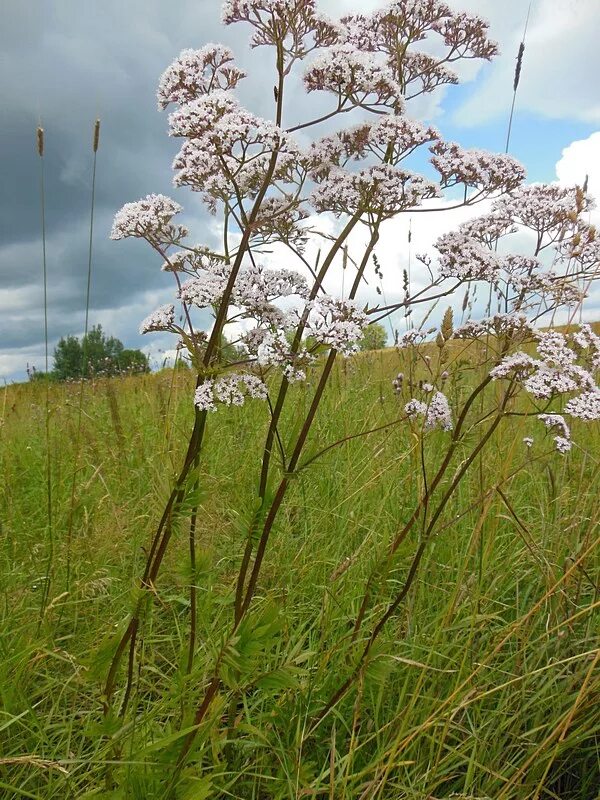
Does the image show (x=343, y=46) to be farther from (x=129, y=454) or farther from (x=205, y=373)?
(x=129, y=454)

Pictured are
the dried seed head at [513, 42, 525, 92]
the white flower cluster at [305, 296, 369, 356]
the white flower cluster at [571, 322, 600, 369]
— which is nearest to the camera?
the white flower cluster at [305, 296, 369, 356]

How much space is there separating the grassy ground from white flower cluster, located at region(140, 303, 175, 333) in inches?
22.0

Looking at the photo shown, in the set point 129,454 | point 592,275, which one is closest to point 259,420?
point 129,454

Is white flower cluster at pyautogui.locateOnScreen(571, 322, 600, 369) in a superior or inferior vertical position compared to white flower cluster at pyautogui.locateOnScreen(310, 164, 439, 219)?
inferior

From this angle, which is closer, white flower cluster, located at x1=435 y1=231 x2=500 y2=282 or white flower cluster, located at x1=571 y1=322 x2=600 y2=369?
white flower cluster, located at x1=435 y1=231 x2=500 y2=282

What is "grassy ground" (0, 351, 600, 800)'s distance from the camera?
2369mm

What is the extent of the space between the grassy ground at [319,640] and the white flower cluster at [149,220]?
0.95 m

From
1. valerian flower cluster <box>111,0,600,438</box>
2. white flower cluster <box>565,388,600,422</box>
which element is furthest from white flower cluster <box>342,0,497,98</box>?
white flower cluster <box>565,388,600,422</box>

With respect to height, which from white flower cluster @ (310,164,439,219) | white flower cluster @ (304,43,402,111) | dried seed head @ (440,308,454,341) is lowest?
dried seed head @ (440,308,454,341)

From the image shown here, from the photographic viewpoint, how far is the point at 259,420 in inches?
244

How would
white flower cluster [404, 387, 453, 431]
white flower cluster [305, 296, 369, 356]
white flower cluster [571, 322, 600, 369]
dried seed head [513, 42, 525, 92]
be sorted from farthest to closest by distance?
dried seed head [513, 42, 525, 92] → white flower cluster [571, 322, 600, 369] → white flower cluster [404, 387, 453, 431] → white flower cluster [305, 296, 369, 356]

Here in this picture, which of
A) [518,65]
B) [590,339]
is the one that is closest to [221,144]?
[590,339]

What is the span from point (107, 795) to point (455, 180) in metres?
2.71

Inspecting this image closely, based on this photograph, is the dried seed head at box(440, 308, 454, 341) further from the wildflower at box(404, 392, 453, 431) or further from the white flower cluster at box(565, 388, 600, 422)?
the white flower cluster at box(565, 388, 600, 422)
